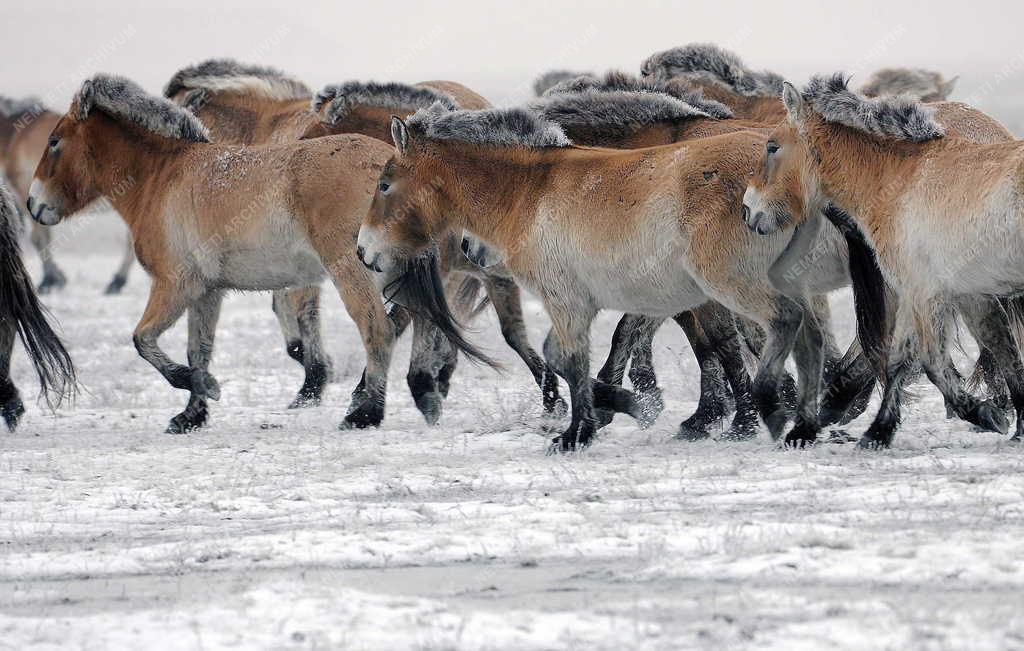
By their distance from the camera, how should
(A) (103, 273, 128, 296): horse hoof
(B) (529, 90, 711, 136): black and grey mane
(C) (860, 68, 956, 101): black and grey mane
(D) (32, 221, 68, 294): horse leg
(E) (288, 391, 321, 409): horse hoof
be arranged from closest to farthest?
(B) (529, 90, 711, 136): black and grey mane < (E) (288, 391, 321, 409): horse hoof < (C) (860, 68, 956, 101): black and grey mane < (D) (32, 221, 68, 294): horse leg < (A) (103, 273, 128, 296): horse hoof

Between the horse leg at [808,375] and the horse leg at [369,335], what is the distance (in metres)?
2.87

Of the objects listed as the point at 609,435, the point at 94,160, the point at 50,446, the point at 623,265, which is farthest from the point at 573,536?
the point at 94,160

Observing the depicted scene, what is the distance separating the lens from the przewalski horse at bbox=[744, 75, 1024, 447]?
273 inches

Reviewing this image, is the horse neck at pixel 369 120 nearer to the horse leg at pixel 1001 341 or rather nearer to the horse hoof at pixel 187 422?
the horse hoof at pixel 187 422

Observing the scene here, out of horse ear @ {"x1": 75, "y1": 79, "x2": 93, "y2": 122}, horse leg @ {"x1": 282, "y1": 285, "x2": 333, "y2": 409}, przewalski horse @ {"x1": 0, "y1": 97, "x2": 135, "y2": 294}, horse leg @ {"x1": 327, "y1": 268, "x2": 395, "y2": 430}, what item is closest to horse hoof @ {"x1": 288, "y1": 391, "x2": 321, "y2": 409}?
horse leg @ {"x1": 282, "y1": 285, "x2": 333, "y2": 409}

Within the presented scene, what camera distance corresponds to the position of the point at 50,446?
9039 millimetres

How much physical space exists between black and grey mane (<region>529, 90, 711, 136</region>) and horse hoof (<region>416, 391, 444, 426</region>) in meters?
2.02

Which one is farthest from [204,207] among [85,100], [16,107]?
[16,107]

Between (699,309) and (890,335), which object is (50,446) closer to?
(699,309)

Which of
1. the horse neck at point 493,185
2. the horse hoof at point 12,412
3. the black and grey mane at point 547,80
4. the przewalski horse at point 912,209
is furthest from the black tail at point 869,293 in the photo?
the black and grey mane at point 547,80

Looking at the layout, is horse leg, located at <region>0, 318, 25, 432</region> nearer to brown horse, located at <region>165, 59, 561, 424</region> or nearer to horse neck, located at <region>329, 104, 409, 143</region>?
brown horse, located at <region>165, 59, 561, 424</region>

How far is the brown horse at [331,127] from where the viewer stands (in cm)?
1005

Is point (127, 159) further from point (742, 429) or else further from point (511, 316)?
point (742, 429)

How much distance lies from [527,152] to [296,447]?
7.31ft
